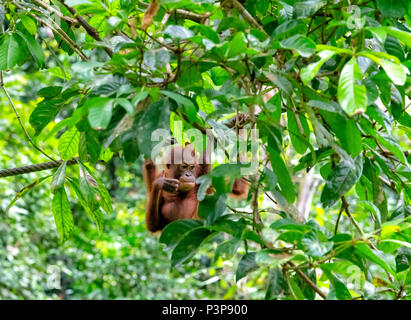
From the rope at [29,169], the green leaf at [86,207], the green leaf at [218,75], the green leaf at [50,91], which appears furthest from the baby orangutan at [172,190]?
the green leaf at [50,91]

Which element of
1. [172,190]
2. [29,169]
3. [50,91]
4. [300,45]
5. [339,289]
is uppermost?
[300,45]

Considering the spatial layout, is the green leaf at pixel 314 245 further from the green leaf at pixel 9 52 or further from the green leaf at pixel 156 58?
the green leaf at pixel 9 52

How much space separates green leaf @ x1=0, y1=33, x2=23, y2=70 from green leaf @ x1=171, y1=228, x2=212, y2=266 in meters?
0.67

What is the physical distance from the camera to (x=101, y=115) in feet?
2.58

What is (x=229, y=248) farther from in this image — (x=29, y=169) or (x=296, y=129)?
(x=29, y=169)

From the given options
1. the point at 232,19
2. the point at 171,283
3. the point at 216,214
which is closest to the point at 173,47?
the point at 232,19

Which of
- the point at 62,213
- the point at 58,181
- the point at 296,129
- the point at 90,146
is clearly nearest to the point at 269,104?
the point at 296,129

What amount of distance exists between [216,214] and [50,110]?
0.52m

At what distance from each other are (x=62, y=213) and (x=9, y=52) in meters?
0.41

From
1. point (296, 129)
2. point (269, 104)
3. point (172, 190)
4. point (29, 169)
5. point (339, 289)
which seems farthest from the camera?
point (172, 190)

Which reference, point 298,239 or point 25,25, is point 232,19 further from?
point 25,25

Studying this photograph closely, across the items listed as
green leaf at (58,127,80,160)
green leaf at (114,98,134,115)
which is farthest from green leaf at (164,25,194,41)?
green leaf at (58,127,80,160)

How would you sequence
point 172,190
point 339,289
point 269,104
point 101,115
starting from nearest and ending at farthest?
point 101,115 < point 269,104 < point 339,289 < point 172,190

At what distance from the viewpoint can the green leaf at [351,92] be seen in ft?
2.69
